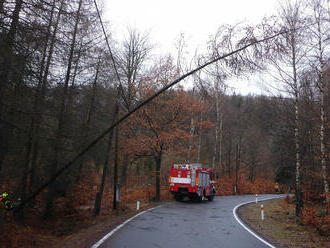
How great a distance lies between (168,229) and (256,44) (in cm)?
676

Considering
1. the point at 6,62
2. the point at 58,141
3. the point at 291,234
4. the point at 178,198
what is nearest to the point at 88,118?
the point at 58,141

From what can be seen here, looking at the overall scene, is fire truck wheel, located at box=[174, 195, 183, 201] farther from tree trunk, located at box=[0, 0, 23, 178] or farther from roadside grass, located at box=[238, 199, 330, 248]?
tree trunk, located at box=[0, 0, 23, 178]

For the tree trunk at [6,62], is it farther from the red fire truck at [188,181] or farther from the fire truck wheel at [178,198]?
the fire truck wheel at [178,198]

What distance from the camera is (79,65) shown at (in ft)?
39.2

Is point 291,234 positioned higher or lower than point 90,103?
lower

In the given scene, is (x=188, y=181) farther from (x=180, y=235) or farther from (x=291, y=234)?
(x=180, y=235)

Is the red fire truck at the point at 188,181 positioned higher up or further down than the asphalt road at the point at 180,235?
higher up

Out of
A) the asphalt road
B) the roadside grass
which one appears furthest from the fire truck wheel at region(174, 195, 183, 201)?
the asphalt road

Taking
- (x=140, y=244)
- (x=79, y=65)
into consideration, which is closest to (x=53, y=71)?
(x=79, y=65)

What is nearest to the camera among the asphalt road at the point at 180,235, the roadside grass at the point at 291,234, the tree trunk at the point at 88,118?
the asphalt road at the point at 180,235

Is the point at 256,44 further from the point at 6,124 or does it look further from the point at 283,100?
the point at 283,100

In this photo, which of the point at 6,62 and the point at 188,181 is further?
the point at 188,181

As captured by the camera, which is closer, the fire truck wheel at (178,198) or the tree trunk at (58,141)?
the tree trunk at (58,141)

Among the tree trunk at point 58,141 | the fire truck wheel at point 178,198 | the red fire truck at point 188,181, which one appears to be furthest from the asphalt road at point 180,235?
the fire truck wheel at point 178,198
